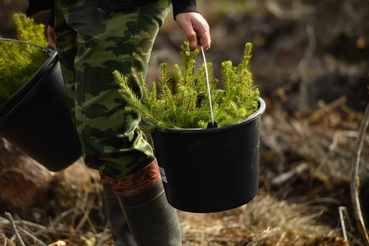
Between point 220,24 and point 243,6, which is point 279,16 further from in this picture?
point 243,6

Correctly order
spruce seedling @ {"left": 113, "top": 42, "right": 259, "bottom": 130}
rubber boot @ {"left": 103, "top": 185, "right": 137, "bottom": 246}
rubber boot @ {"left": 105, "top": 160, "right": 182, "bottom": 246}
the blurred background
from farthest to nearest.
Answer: the blurred background, rubber boot @ {"left": 103, "top": 185, "right": 137, "bottom": 246}, rubber boot @ {"left": 105, "top": 160, "right": 182, "bottom": 246}, spruce seedling @ {"left": 113, "top": 42, "right": 259, "bottom": 130}

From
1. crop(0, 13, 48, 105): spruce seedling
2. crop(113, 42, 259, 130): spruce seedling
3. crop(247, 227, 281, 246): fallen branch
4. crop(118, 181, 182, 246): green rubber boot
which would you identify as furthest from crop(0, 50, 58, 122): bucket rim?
crop(247, 227, 281, 246): fallen branch

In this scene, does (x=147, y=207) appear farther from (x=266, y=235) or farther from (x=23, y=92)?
(x=23, y=92)

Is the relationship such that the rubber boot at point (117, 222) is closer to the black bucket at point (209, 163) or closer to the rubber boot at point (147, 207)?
the rubber boot at point (147, 207)

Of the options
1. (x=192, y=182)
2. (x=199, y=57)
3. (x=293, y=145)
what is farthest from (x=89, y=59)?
(x=199, y=57)

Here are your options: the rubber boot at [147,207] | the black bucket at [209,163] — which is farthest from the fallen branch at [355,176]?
the rubber boot at [147,207]

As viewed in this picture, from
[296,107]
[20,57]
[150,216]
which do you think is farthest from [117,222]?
[296,107]

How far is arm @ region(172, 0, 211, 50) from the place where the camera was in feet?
5.10

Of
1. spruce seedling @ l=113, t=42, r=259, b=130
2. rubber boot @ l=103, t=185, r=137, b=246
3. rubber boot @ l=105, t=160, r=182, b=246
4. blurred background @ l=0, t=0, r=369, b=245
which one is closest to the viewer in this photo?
spruce seedling @ l=113, t=42, r=259, b=130

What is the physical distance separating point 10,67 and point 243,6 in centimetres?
560

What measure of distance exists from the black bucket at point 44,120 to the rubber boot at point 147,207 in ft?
1.46

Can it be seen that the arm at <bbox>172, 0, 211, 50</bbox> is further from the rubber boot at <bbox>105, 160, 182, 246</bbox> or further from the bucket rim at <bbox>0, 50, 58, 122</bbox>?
the bucket rim at <bbox>0, 50, 58, 122</bbox>

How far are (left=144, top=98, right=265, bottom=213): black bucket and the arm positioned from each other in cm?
37

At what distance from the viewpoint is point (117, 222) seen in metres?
1.98
